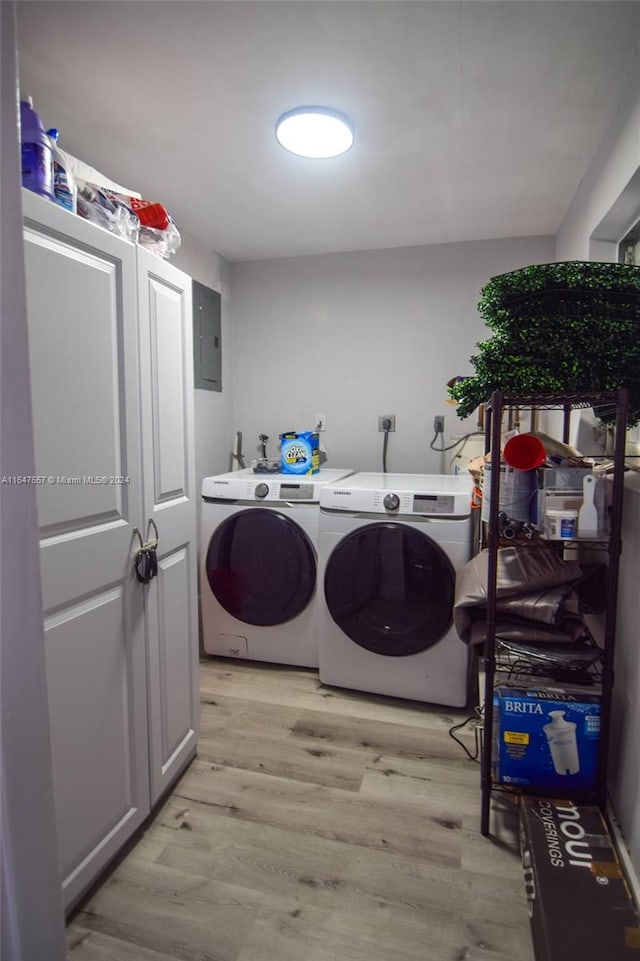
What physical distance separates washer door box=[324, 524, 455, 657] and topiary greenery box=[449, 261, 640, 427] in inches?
35.2

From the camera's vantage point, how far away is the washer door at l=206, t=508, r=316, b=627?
2.30 meters

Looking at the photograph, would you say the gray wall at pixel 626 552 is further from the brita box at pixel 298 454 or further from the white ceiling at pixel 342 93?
the brita box at pixel 298 454

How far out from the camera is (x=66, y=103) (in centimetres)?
166

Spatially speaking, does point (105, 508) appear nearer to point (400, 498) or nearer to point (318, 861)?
point (318, 861)

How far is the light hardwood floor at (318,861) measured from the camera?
1.14 m

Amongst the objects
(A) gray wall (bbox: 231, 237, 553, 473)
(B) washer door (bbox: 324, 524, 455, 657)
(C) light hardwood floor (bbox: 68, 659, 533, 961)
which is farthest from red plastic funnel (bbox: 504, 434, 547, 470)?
(A) gray wall (bbox: 231, 237, 553, 473)

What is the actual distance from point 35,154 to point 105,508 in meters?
0.75

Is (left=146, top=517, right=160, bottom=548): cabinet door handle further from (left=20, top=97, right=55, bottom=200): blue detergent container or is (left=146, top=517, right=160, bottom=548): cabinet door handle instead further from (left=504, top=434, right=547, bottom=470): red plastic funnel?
(left=504, top=434, right=547, bottom=470): red plastic funnel

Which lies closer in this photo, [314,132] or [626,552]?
[626,552]

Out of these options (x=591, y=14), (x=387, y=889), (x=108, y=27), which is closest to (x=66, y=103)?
(x=108, y=27)

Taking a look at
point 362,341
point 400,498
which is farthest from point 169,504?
point 362,341

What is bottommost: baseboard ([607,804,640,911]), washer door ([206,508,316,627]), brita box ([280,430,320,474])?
baseboard ([607,804,640,911])

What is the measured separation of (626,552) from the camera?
1.42 meters

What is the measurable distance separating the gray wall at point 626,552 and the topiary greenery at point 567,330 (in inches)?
13.7
